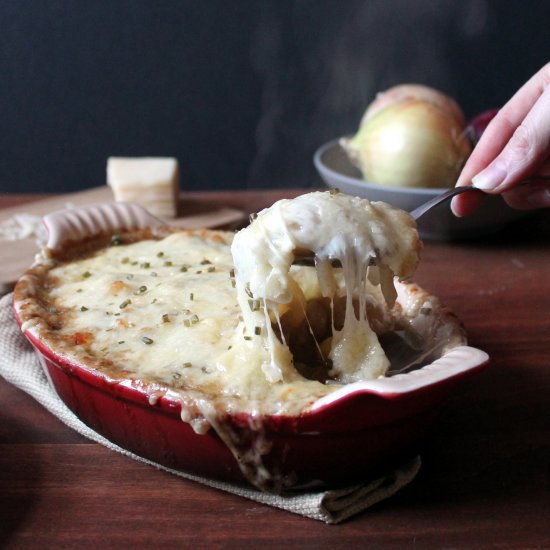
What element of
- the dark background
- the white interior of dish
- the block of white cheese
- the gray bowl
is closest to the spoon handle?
the white interior of dish

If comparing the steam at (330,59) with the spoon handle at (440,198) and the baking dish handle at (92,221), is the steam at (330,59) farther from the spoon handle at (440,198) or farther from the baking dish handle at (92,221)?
the spoon handle at (440,198)

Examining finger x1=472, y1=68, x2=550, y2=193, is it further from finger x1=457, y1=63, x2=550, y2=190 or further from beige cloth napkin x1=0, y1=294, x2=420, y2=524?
beige cloth napkin x1=0, y1=294, x2=420, y2=524

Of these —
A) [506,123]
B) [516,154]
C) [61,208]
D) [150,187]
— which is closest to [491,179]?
[516,154]

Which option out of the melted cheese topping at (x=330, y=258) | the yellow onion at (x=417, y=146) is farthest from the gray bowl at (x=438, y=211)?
the melted cheese topping at (x=330, y=258)

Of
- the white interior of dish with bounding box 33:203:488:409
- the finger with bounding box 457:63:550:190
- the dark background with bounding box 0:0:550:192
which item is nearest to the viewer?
the white interior of dish with bounding box 33:203:488:409

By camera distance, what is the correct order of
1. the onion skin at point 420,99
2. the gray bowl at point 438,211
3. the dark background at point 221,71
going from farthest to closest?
1. the dark background at point 221,71
2. the onion skin at point 420,99
3. the gray bowl at point 438,211

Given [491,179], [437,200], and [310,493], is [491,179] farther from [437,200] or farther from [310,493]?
[310,493]
